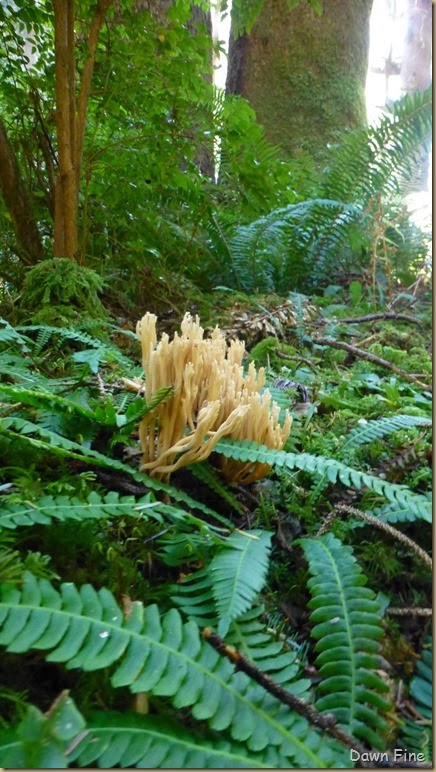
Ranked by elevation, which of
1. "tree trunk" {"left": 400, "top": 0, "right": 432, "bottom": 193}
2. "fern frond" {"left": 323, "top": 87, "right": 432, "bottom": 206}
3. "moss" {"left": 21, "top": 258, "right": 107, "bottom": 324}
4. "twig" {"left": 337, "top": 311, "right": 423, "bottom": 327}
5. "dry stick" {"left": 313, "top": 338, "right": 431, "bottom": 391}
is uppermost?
"tree trunk" {"left": 400, "top": 0, "right": 432, "bottom": 193}

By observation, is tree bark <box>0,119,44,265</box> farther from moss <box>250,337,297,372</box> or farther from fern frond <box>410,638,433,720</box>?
fern frond <box>410,638,433,720</box>

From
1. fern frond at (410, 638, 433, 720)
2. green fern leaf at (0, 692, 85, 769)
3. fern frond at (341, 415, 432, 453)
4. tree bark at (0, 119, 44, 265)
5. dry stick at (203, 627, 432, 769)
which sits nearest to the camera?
green fern leaf at (0, 692, 85, 769)

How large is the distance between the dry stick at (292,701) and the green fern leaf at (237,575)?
24 mm

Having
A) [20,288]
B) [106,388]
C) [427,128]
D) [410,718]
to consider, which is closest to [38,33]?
[20,288]

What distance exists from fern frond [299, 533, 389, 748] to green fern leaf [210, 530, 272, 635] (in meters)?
0.10

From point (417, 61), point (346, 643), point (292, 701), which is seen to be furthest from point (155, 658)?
point (417, 61)

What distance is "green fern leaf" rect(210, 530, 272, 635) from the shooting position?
0.74 meters

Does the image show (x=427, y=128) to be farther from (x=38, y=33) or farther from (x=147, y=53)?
(x=38, y=33)

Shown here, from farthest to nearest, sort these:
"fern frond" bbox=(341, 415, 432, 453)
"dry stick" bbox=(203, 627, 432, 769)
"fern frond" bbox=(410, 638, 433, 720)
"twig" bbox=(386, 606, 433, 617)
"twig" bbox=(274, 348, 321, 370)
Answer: "twig" bbox=(274, 348, 321, 370) → "fern frond" bbox=(341, 415, 432, 453) → "twig" bbox=(386, 606, 433, 617) → "fern frond" bbox=(410, 638, 433, 720) → "dry stick" bbox=(203, 627, 432, 769)

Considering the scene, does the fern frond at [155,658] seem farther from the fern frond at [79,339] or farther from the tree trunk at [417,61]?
the tree trunk at [417,61]

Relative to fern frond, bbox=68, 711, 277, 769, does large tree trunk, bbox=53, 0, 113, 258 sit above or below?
above

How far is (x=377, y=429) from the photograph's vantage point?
1.29 meters

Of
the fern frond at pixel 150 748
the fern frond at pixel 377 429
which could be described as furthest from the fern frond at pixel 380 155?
the fern frond at pixel 150 748

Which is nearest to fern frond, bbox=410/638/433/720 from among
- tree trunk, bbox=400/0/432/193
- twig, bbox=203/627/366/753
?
twig, bbox=203/627/366/753
